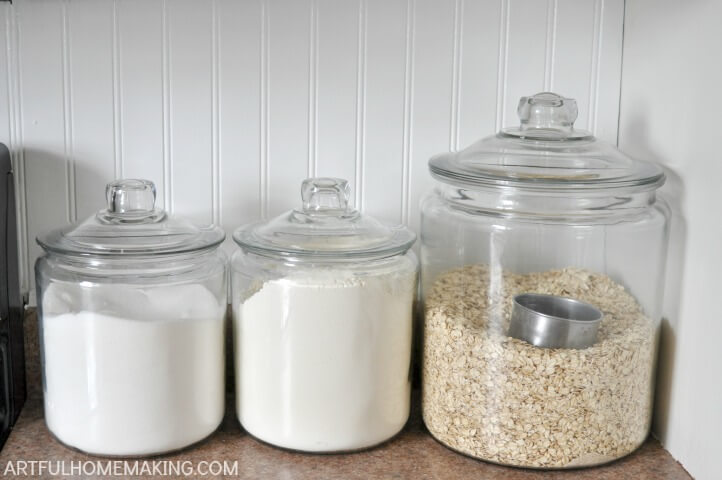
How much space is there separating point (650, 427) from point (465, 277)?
1.02 feet

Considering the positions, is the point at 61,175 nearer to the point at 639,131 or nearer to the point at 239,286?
the point at 239,286

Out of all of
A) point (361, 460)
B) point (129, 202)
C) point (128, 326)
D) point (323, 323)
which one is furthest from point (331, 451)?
point (129, 202)

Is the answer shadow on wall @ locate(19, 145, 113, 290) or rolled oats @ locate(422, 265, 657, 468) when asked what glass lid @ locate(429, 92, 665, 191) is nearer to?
rolled oats @ locate(422, 265, 657, 468)

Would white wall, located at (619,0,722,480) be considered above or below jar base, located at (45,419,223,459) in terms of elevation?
above

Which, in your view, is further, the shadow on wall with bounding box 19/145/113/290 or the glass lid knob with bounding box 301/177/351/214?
the shadow on wall with bounding box 19/145/113/290

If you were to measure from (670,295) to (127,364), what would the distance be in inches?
25.8

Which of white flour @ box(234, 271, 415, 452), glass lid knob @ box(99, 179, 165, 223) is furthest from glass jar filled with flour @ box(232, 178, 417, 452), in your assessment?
glass lid knob @ box(99, 179, 165, 223)

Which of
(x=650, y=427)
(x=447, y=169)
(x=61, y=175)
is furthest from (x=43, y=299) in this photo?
(x=650, y=427)

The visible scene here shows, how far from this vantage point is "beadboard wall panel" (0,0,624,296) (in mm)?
1234

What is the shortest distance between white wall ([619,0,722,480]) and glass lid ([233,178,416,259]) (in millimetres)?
326

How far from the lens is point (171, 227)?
1107 millimetres

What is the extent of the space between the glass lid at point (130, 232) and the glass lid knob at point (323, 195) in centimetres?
12

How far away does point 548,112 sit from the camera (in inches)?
44.0

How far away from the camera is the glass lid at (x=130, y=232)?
106 cm
